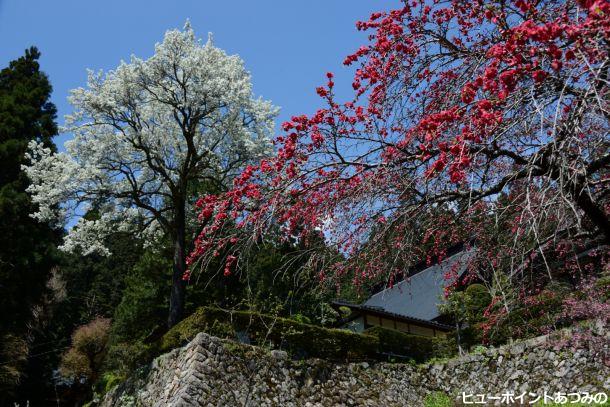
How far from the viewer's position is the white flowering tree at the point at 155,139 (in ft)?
40.9

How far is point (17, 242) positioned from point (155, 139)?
225 inches

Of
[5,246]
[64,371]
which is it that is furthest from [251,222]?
[64,371]

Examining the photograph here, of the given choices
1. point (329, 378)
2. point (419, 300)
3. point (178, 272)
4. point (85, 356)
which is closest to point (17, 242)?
point (85, 356)

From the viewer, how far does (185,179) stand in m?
13.1

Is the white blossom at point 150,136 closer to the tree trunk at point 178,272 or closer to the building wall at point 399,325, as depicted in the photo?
the tree trunk at point 178,272

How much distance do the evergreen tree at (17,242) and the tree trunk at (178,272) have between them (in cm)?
503

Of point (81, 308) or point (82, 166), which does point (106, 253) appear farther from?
point (81, 308)

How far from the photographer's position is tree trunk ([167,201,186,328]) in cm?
1228

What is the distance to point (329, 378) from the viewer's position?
9.88 metres

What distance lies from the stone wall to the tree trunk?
2134mm

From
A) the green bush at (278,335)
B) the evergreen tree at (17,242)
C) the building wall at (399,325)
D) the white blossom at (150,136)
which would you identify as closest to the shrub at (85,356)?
the evergreen tree at (17,242)

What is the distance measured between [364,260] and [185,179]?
27.9 feet

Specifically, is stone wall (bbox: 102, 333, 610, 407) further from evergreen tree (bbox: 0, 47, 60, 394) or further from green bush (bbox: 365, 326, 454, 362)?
evergreen tree (bbox: 0, 47, 60, 394)

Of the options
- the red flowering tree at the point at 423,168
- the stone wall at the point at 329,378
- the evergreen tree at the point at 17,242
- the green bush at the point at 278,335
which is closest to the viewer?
the red flowering tree at the point at 423,168
